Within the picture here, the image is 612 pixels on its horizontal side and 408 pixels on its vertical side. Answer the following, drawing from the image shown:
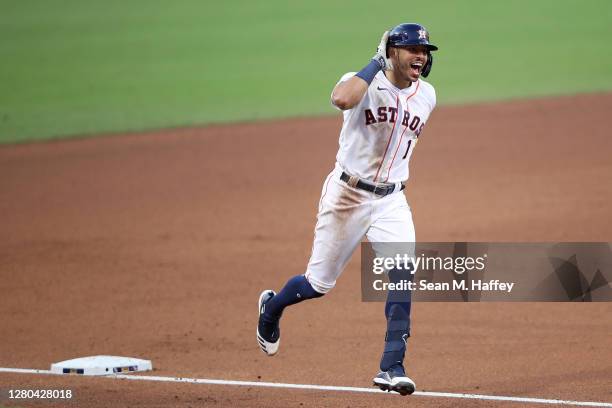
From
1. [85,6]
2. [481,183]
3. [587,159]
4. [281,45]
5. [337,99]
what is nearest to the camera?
[337,99]

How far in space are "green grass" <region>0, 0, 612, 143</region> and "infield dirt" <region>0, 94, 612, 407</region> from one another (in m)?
2.03

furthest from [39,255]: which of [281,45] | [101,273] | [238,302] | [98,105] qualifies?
[281,45]

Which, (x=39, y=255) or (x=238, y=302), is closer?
(x=238, y=302)

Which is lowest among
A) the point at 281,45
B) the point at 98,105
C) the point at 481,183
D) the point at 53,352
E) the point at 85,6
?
the point at 53,352

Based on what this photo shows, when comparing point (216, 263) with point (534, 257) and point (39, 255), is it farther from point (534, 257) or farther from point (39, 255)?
point (534, 257)

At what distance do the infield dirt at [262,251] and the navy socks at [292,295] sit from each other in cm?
59

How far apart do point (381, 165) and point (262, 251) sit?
564 cm

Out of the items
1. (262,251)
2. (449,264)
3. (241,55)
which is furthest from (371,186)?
(241,55)

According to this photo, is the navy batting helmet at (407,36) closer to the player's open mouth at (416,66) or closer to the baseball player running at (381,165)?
the baseball player running at (381,165)

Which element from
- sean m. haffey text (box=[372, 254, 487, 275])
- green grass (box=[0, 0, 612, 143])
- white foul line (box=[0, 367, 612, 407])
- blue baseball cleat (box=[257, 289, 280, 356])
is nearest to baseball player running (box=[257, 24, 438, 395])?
blue baseball cleat (box=[257, 289, 280, 356])

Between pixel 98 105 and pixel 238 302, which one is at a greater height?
pixel 98 105

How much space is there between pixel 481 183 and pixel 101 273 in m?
5.85

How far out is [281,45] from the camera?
94.3 feet

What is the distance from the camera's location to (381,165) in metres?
7.68
